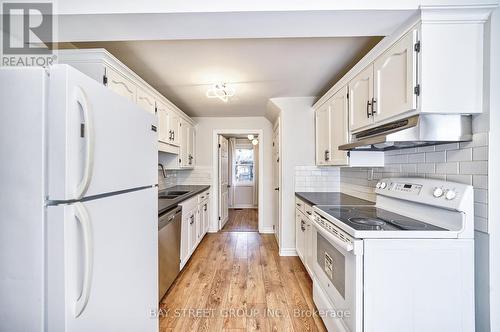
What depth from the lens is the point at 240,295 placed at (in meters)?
2.14

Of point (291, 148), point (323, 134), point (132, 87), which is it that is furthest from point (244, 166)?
point (132, 87)

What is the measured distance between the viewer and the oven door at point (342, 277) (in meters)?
1.21

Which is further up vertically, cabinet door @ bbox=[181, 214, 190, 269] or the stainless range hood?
the stainless range hood

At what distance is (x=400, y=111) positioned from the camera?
134 cm

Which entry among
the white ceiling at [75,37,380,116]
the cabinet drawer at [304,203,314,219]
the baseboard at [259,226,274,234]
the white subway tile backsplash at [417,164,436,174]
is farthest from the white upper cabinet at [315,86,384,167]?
the baseboard at [259,226,274,234]

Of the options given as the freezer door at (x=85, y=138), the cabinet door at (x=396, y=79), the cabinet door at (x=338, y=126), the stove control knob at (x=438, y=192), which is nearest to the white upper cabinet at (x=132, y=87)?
the freezer door at (x=85, y=138)

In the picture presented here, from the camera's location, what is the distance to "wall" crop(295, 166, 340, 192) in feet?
10.2

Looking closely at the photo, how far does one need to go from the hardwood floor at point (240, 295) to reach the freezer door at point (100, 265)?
2.21 feet

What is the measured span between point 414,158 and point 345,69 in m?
1.17

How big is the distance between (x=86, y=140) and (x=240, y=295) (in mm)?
1986

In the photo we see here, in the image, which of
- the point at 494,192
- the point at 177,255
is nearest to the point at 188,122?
the point at 177,255

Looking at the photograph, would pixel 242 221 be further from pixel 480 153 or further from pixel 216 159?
pixel 480 153

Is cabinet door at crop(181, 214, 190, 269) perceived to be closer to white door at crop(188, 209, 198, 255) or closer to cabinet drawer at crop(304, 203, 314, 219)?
white door at crop(188, 209, 198, 255)

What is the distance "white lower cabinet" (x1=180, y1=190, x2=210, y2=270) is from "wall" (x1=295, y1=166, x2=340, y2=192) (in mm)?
1512
